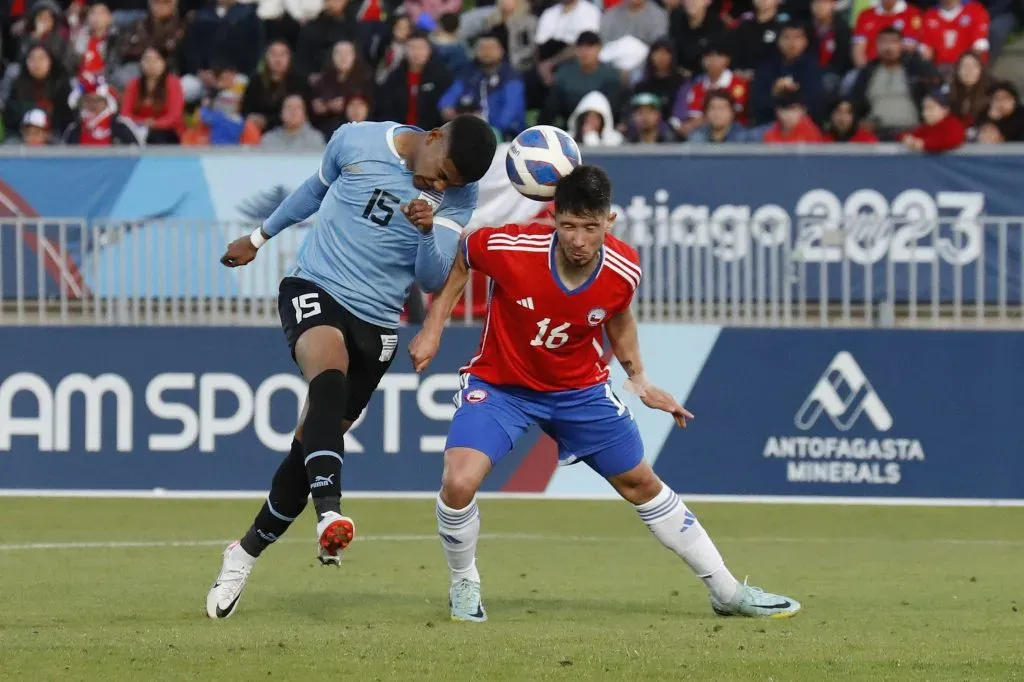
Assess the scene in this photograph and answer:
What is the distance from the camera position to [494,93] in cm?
1839

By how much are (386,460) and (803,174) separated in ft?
14.8

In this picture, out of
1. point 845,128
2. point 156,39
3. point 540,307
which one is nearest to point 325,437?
point 540,307

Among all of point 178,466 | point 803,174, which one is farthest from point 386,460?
point 803,174

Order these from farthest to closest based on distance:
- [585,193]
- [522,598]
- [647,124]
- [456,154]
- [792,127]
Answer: [647,124]
[792,127]
[522,598]
[456,154]
[585,193]

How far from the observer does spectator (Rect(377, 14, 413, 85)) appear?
64.0ft

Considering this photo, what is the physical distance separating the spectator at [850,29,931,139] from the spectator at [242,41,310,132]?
5.74 meters

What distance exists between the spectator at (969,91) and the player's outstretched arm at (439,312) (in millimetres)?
9871

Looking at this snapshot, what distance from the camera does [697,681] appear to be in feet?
21.8

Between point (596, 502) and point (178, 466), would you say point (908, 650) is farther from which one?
point (178, 466)

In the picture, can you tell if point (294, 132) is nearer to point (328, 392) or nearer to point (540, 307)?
point (328, 392)

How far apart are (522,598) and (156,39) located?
42.2 feet

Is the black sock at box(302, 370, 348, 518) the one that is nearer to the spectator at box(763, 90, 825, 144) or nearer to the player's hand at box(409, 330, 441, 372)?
the player's hand at box(409, 330, 441, 372)

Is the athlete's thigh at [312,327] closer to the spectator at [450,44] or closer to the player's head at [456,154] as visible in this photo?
the player's head at [456,154]

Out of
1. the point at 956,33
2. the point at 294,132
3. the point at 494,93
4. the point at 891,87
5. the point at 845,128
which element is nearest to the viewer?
the point at 845,128
